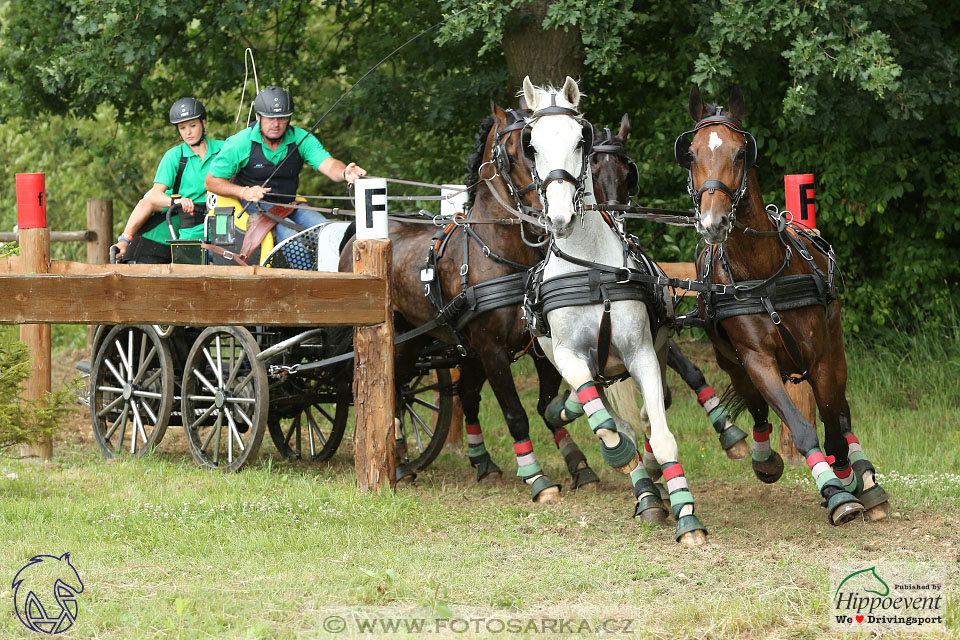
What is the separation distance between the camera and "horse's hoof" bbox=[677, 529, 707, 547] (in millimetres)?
5406

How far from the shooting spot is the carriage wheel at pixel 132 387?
25.8ft

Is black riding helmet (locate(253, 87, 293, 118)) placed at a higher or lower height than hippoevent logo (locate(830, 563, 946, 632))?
higher

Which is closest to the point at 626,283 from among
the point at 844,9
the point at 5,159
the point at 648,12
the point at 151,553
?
the point at 151,553

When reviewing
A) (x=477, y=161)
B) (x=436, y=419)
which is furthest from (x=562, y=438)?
(x=477, y=161)

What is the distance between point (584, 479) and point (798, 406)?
1793mm

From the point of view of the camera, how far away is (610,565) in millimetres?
4988

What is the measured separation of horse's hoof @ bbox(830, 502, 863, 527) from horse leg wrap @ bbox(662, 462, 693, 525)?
684 mm

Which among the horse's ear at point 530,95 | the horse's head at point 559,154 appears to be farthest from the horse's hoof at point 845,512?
the horse's ear at point 530,95

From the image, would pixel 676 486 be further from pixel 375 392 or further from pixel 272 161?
pixel 272 161

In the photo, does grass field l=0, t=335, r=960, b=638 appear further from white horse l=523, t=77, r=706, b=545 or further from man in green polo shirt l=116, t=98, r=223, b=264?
man in green polo shirt l=116, t=98, r=223, b=264

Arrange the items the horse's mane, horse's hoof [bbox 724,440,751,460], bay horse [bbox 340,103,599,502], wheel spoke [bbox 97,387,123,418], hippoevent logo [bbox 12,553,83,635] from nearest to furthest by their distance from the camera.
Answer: hippoevent logo [bbox 12,553,83,635]
horse's hoof [bbox 724,440,751,460]
bay horse [bbox 340,103,599,502]
the horse's mane
wheel spoke [bbox 97,387,123,418]

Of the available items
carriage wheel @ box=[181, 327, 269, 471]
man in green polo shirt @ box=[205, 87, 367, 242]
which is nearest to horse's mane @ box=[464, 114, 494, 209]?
man in green polo shirt @ box=[205, 87, 367, 242]

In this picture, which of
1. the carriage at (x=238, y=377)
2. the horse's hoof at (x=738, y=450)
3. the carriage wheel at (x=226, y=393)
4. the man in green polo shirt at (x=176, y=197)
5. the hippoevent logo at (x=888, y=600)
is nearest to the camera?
the hippoevent logo at (x=888, y=600)

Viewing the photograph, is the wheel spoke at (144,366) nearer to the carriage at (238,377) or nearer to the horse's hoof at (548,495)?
the carriage at (238,377)
